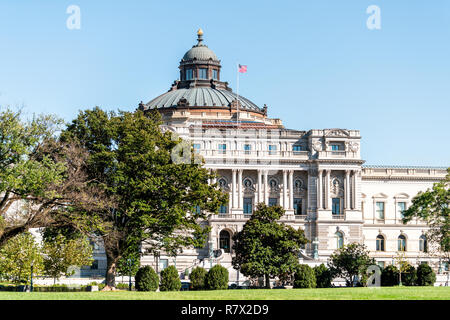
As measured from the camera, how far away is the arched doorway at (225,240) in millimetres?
109438

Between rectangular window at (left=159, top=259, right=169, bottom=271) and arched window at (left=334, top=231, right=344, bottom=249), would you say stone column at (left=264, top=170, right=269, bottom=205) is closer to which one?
arched window at (left=334, top=231, right=344, bottom=249)

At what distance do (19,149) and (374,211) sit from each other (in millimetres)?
75306

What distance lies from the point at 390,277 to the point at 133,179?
26.5 meters

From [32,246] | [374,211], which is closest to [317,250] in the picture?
A: [374,211]

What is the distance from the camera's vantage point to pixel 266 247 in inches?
3145

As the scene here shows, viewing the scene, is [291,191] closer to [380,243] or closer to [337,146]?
[337,146]

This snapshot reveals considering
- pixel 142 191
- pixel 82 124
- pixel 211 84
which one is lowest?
pixel 142 191

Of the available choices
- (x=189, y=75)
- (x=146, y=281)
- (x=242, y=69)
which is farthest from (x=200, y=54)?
(x=146, y=281)

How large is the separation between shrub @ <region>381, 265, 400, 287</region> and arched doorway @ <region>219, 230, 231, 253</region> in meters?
36.3

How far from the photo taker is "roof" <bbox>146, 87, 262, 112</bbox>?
424ft

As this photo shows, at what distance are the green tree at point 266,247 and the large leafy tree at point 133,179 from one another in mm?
13044

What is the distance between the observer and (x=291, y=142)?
11381 centimetres

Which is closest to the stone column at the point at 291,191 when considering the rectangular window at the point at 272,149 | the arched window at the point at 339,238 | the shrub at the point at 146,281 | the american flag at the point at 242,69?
the rectangular window at the point at 272,149
